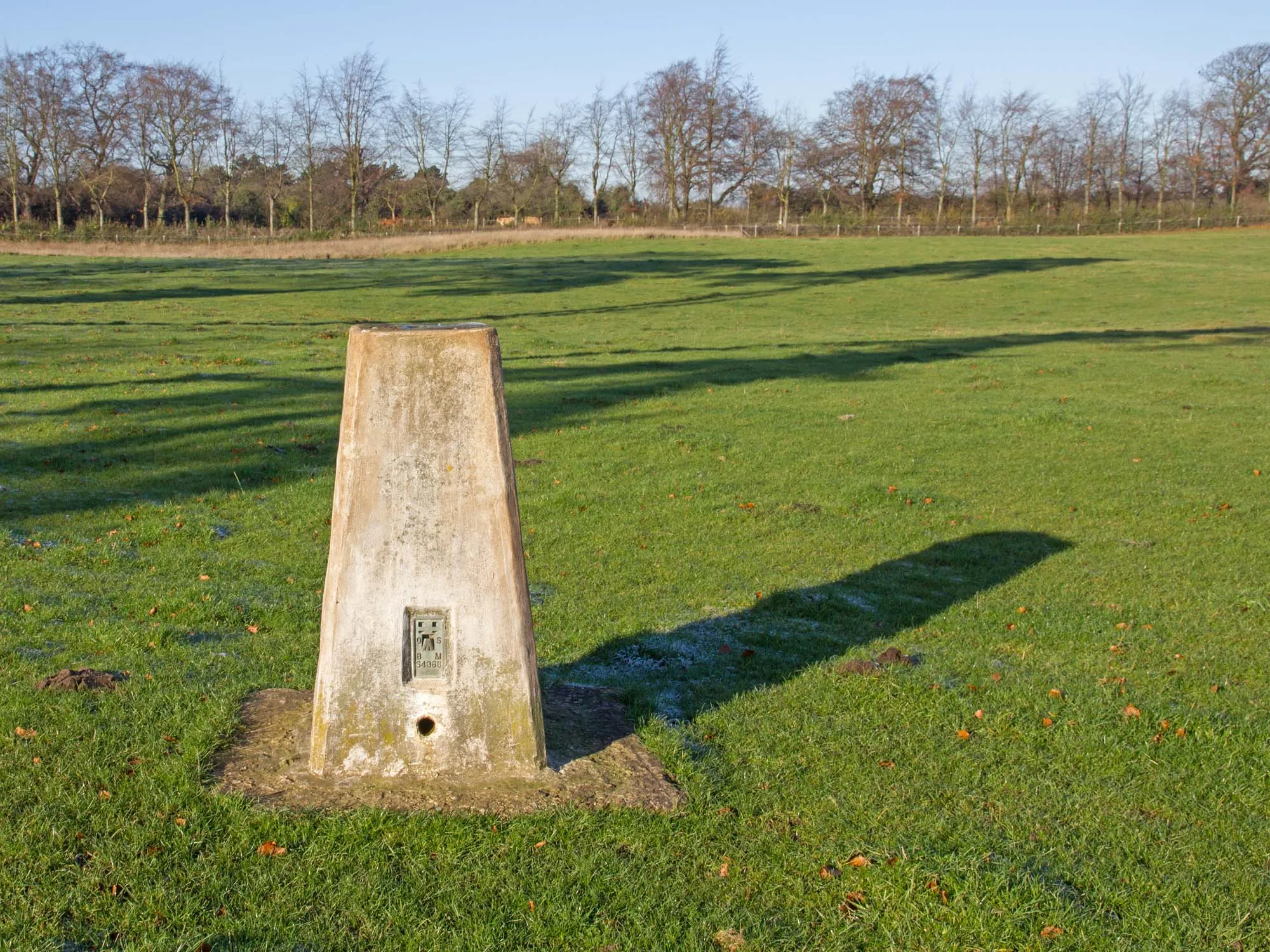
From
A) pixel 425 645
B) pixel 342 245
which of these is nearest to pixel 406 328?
pixel 425 645

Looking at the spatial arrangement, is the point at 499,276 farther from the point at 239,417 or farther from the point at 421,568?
the point at 421,568

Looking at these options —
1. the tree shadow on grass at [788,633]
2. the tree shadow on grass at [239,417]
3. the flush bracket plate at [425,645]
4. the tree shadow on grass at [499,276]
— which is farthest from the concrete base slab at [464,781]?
the tree shadow on grass at [499,276]

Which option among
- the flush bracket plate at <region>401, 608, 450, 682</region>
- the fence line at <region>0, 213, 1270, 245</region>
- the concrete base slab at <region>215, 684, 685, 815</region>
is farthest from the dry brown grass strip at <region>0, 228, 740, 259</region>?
the flush bracket plate at <region>401, 608, 450, 682</region>

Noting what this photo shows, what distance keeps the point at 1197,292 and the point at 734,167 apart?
48485mm

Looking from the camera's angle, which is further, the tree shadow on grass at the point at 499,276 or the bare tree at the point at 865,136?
the bare tree at the point at 865,136

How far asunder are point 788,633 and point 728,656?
66 cm

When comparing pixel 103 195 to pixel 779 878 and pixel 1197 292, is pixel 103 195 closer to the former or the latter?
pixel 1197 292

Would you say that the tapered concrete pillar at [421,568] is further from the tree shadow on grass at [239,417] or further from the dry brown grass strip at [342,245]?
the dry brown grass strip at [342,245]

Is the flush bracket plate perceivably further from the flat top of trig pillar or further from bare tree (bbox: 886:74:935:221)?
bare tree (bbox: 886:74:935:221)

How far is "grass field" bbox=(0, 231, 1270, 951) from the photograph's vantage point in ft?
12.5

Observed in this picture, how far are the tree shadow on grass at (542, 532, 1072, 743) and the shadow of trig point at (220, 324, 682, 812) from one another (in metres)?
1.13

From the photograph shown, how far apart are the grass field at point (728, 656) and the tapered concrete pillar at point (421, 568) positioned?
0.40 meters

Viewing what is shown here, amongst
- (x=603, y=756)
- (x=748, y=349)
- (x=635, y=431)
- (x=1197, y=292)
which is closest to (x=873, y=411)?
(x=635, y=431)

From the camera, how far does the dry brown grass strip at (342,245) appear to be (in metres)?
52.6
